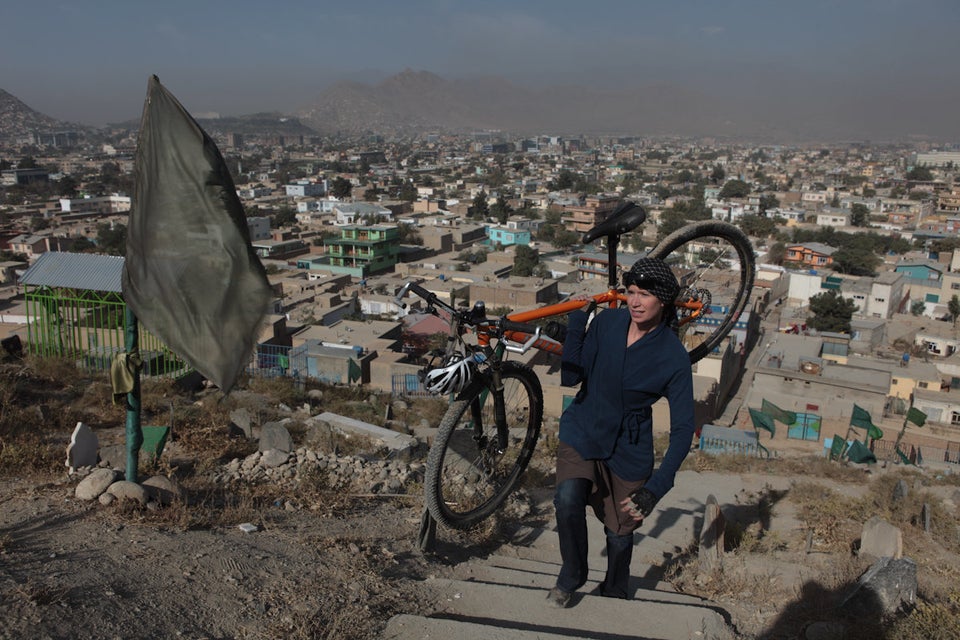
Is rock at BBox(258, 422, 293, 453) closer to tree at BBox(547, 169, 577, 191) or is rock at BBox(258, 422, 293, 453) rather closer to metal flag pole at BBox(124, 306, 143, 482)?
metal flag pole at BBox(124, 306, 143, 482)

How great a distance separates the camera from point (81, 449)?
157 inches

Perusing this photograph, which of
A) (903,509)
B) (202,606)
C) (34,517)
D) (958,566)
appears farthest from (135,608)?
(903,509)

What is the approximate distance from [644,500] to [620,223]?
76.4 inches

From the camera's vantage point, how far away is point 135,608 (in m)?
2.42

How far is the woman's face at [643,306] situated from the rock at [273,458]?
2.96 metres

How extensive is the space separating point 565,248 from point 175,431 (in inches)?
1490

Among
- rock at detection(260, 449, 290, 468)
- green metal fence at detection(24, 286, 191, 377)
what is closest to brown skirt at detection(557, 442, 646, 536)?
rock at detection(260, 449, 290, 468)

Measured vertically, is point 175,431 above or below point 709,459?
above

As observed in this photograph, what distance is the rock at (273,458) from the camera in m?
4.65

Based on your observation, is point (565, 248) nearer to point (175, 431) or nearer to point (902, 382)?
point (902, 382)

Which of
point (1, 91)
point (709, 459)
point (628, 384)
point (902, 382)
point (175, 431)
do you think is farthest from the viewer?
point (1, 91)

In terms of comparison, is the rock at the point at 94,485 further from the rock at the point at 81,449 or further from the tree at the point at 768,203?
the tree at the point at 768,203

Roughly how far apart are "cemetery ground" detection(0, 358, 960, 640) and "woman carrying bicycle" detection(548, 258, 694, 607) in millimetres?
671

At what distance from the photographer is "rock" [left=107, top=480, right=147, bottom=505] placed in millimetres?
3354
